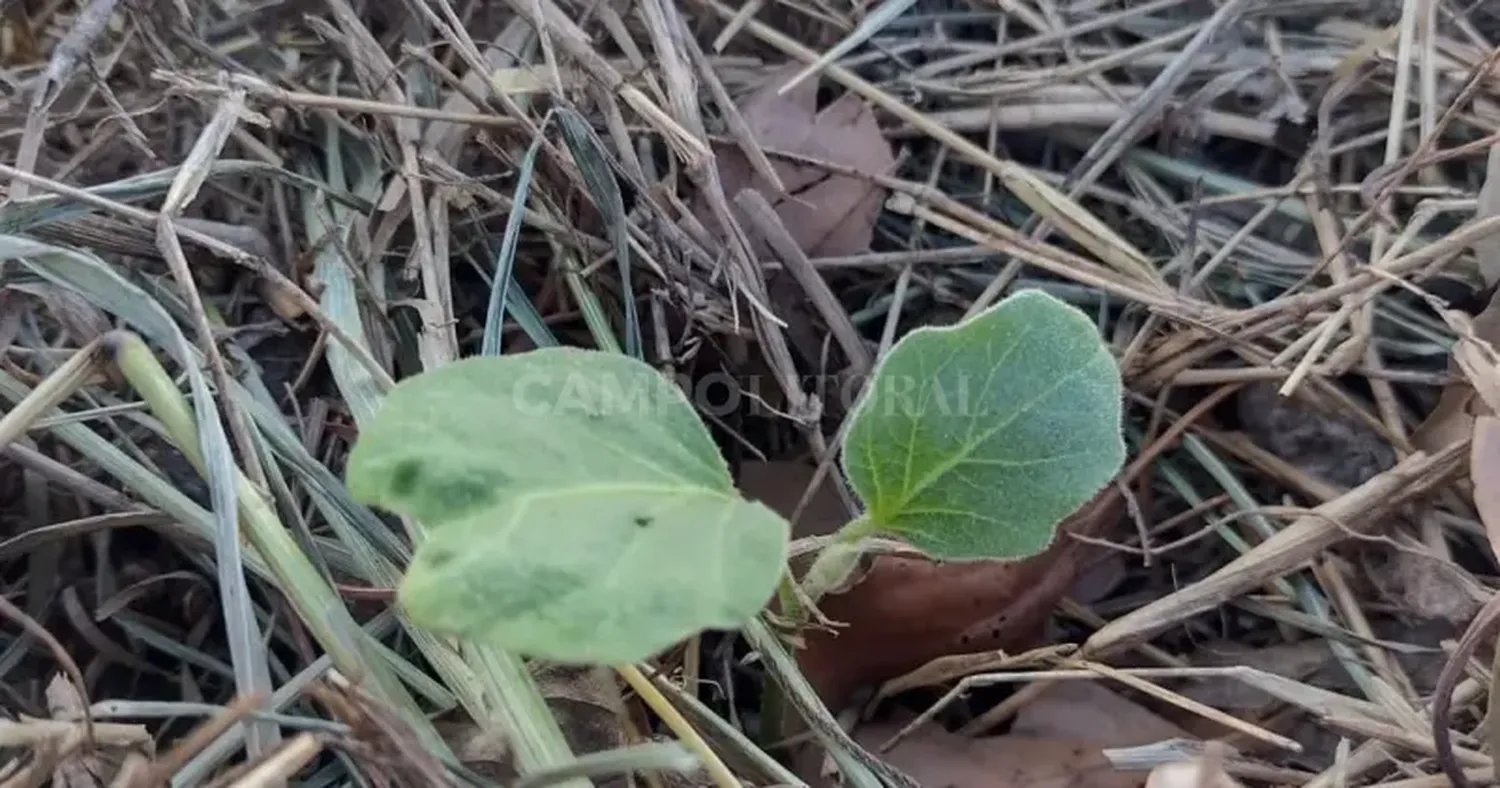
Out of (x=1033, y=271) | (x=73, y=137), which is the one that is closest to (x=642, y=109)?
(x=1033, y=271)

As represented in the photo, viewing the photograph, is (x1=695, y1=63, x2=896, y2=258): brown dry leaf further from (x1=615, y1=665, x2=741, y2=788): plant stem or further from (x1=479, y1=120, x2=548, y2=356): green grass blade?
(x1=615, y1=665, x2=741, y2=788): plant stem

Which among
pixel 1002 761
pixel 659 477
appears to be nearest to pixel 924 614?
pixel 1002 761

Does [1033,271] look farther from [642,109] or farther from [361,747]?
[361,747]

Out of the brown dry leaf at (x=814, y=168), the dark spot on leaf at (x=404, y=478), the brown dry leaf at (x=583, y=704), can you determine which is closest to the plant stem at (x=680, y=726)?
the brown dry leaf at (x=583, y=704)

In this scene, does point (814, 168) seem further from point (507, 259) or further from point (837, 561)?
point (837, 561)

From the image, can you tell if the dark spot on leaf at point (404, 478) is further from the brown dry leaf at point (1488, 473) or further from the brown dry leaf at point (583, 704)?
the brown dry leaf at point (1488, 473)

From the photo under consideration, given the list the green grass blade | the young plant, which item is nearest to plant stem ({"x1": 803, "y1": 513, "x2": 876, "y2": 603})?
the young plant
